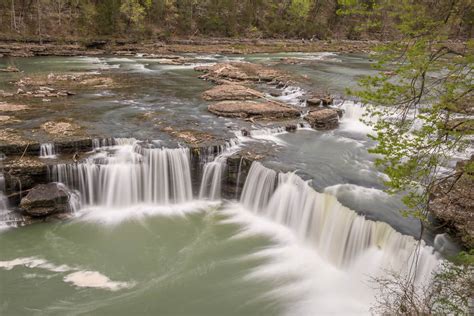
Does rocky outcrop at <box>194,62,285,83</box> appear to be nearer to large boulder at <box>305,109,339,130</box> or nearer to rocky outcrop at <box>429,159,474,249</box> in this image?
large boulder at <box>305,109,339,130</box>

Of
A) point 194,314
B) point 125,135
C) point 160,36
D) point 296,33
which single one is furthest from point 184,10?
point 194,314

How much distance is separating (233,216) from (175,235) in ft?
6.94

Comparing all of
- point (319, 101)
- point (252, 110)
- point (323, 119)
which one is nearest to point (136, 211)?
point (252, 110)

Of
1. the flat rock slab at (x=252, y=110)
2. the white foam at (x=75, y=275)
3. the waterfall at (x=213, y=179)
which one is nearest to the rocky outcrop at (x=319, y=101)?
the flat rock slab at (x=252, y=110)

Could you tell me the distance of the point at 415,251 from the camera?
811 cm

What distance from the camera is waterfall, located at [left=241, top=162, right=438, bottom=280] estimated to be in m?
8.85

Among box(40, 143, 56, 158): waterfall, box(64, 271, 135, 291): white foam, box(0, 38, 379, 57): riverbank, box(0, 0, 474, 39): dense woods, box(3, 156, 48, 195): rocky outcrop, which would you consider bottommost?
box(64, 271, 135, 291): white foam

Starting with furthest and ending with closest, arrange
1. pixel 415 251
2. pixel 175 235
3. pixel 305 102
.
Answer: pixel 305 102
pixel 175 235
pixel 415 251

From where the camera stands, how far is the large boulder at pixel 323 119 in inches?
700

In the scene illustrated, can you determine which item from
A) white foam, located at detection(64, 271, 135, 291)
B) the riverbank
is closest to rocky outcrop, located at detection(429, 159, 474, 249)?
white foam, located at detection(64, 271, 135, 291)

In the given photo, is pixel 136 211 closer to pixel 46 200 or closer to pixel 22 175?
pixel 46 200

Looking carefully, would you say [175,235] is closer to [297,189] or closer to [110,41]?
[297,189]

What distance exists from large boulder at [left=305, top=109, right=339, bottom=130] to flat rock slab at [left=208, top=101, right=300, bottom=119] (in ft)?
2.89

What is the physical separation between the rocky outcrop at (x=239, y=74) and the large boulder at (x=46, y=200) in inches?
612
